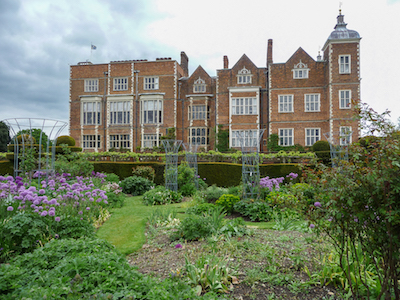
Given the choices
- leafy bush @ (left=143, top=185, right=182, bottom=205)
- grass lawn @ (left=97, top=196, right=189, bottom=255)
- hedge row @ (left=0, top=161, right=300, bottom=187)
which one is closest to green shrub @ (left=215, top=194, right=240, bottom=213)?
grass lawn @ (left=97, top=196, right=189, bottom=255)

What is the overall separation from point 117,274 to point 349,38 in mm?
22798

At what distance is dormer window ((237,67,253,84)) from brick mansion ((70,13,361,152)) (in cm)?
8

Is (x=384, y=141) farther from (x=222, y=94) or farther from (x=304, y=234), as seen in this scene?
(x=222, y=94)

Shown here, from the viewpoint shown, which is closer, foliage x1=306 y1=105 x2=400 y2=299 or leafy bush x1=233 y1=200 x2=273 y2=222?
foliage x1=306 y1=105 x2=400 y2=299

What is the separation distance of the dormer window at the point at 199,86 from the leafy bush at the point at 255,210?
18.2m

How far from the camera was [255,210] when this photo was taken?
6859mm

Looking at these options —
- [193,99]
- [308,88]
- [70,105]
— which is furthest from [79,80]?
[308,88]

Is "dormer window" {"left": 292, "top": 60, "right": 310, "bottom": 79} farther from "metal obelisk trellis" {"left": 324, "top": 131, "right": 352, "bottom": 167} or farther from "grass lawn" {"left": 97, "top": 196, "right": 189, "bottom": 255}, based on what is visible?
"grass lawn" {"left": 97, "top": 196, "right": 189, "bottom": 255}

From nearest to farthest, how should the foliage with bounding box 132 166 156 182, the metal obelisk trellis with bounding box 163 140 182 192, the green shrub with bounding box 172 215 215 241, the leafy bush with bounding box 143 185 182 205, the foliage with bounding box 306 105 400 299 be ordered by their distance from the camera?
1. the foliage with bounding box 306 105 400 299
2. the green shrub with bounding box 172 215 215 241
3. the leafy bush with bounding box 143 185 182 205
4. the metal obelisk trellis with bounding box 163 140 182 192
5. the foliage with bounding box 132 166 156 182

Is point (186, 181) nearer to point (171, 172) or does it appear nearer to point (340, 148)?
point (171, 172)

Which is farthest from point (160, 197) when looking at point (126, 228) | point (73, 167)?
point (126, 228)

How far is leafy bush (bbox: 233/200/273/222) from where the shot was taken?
673 cm

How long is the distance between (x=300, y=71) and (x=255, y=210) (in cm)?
1816

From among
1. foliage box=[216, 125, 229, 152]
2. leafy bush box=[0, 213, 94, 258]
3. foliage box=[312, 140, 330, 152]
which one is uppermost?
foliage box=[216, 125, 229, 152]
